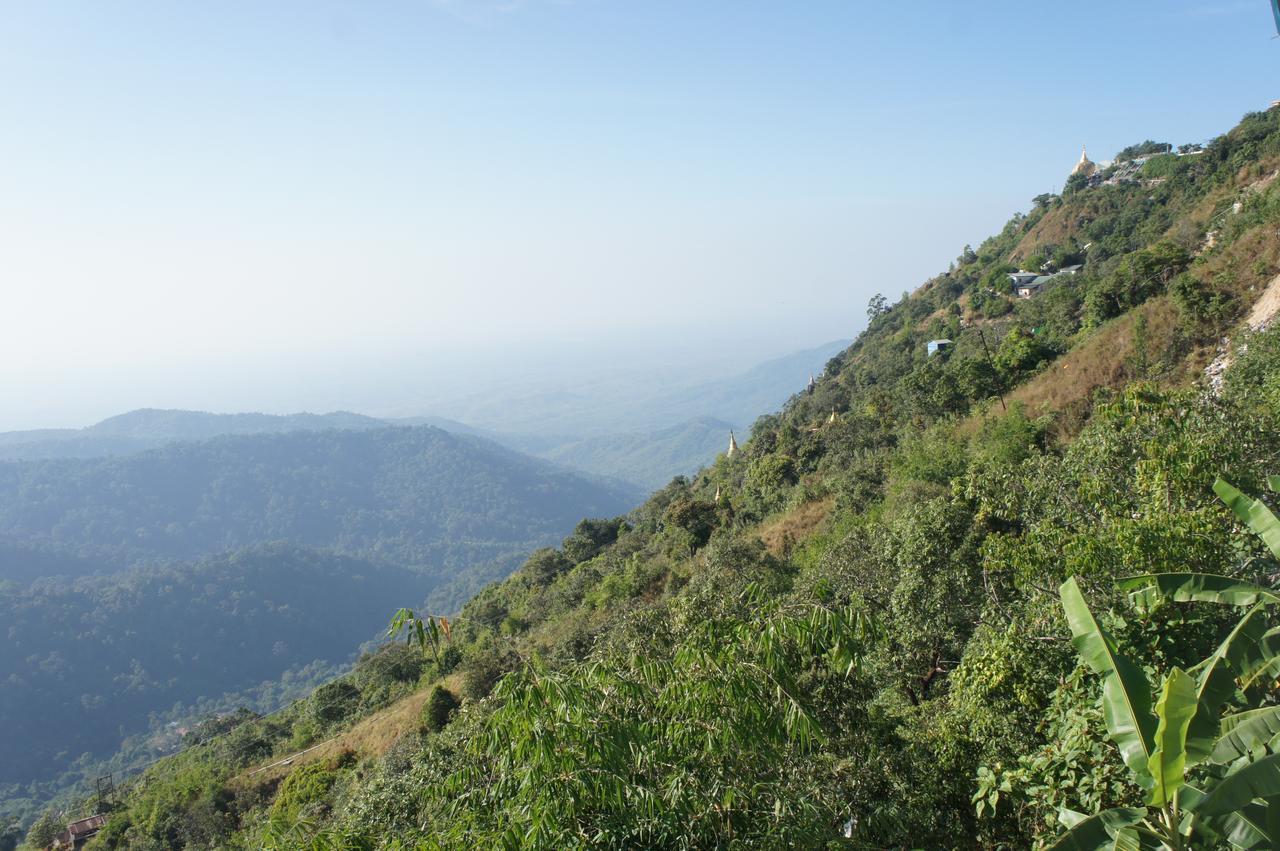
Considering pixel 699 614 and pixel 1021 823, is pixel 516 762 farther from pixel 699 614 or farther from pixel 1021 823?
pixel 699 614

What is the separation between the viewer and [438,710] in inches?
926

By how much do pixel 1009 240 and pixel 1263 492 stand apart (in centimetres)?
6694

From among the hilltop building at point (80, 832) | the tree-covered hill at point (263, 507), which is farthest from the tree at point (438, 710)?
the tree-covered hill at point (263, 507)

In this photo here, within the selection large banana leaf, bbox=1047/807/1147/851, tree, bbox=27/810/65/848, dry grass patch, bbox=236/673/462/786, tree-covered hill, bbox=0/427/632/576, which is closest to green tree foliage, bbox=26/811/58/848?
tree, bbox=27/810/65/848

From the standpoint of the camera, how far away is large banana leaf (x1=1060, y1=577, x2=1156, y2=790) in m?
3.49

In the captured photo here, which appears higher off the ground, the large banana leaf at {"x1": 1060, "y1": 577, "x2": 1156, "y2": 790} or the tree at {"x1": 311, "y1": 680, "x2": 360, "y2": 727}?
the large banana leaf at {"x1": 1060, "y1": 577, "x2": 1156, "y2": 790}

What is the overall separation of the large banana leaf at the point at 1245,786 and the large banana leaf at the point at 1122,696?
264mm

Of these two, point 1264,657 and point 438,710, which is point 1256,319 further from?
point 438,710

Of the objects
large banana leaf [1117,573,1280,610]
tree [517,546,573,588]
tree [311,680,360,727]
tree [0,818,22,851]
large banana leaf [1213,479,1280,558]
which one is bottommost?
tree [0,818,22,851]

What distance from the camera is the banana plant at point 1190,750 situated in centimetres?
318

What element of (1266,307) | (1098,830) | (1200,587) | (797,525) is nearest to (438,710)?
(797,525)

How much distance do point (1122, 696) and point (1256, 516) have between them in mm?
2383

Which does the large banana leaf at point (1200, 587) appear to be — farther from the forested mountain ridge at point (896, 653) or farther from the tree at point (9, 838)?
the tree at point (9, 838)

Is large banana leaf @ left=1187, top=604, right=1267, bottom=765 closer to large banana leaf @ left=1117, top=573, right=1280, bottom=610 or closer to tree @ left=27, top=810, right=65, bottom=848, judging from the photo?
large banana leaf @ left=1117, top=573, right=1280, bottom=610
